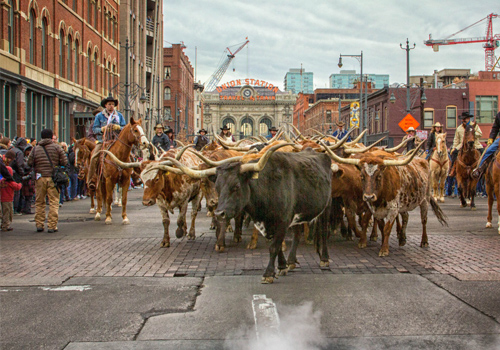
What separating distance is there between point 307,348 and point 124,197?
31.4ft

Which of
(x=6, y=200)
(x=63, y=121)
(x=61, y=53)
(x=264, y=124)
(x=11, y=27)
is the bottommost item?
(x=6, y=200)

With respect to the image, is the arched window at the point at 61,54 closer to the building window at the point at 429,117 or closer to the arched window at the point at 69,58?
the arched window at the point at 69,58

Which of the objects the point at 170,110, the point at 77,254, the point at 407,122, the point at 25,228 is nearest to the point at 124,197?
the point at 25,228

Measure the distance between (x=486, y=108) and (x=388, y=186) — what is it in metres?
49.6

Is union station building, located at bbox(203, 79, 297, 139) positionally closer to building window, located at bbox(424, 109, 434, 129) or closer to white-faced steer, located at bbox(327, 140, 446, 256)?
building window, located at bbox(424, 109, 434, 129)

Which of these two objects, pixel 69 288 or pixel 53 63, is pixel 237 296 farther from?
pixel 53 63

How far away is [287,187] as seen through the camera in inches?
274

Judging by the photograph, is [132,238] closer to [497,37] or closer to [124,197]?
[124,197]

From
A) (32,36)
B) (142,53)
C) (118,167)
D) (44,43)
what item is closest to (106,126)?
(118,167)

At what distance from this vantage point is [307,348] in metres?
4.74

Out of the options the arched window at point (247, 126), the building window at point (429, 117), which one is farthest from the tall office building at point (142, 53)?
the arched window at point (247, 126)

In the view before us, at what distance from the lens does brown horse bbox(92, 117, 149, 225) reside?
13125mm

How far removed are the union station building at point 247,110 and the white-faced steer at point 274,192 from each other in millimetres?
140048

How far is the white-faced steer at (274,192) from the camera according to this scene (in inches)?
254
